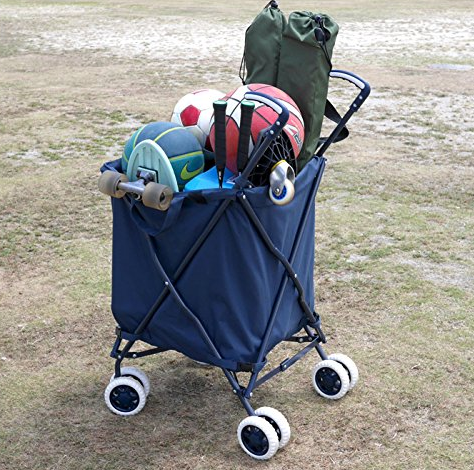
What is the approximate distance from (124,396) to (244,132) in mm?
1455

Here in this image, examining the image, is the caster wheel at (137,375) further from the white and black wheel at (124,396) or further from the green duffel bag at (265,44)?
the green duffel bag at (265,44)

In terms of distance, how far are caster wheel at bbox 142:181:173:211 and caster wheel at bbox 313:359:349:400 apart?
51.3 inches

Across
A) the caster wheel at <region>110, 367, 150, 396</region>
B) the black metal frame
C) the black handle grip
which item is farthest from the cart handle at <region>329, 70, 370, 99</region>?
the caster wheel at <region>110, 367, 150, 396</region>

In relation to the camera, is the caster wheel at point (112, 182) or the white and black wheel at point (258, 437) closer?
the caster wheel at point (112, 182)

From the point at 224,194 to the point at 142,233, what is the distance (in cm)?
47

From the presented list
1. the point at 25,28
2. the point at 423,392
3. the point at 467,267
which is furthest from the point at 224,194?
the point at 25,28

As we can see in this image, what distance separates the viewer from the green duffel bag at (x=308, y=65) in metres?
3.62

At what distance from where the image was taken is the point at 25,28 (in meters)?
17.9

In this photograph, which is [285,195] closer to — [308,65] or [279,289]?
[279,289]

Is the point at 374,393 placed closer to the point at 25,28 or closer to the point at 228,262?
the point at 228,262

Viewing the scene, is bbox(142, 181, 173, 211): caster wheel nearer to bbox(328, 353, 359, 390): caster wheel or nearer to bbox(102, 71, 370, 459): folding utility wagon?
bbox(102, 71, 370, 459): folding utility wagon

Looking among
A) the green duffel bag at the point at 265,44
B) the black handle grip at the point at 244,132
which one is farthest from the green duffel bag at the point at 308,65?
the black handle grip at the point at 244,132

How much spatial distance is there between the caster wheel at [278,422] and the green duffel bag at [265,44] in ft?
4.82

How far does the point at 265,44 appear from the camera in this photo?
3.76 m
